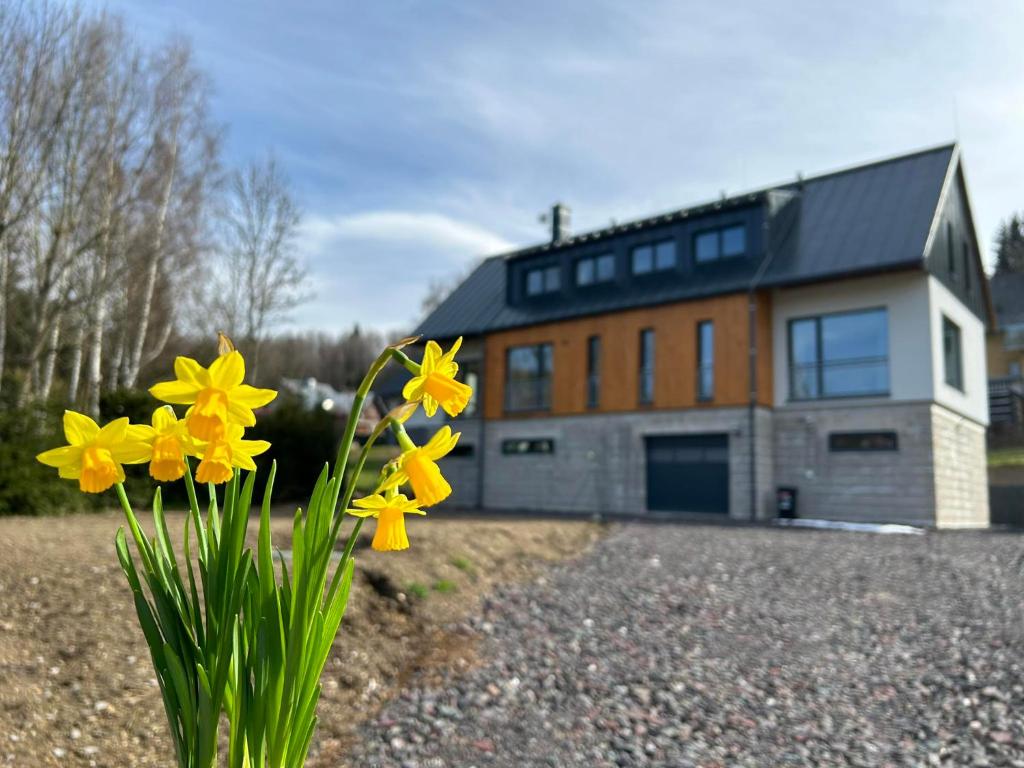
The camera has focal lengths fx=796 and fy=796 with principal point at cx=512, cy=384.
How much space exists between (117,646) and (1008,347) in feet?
163

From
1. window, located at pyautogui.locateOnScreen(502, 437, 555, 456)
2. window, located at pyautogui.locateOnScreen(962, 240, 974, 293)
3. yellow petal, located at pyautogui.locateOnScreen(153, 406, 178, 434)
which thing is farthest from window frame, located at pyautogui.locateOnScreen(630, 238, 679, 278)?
yellow petal, located at pyautogui.locateOnScreen(153, 406, 178, 434)

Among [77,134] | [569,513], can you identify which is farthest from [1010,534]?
[77,134]

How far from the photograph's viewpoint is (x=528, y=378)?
19.7 metres

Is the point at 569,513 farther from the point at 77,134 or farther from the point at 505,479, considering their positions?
the point at 77,134

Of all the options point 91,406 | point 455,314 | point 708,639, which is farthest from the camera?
point 455,314

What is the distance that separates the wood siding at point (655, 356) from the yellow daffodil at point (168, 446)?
49.1 ft

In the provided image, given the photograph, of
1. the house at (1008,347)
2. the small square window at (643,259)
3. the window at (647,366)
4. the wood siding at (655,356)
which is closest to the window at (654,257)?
the small square window at (643,259)

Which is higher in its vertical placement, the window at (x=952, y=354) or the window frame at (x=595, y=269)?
the window frame at (x=595, y=269)

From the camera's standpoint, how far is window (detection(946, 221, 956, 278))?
55.1ft

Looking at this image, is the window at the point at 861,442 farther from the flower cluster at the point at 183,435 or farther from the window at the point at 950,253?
the flower cluster at the point at 183,435

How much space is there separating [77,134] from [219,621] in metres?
13.3

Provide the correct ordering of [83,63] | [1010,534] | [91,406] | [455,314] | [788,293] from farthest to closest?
[455,314] < [788,293] < [91,406] < [1010,534] < [83,63]

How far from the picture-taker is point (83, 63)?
11570 mm

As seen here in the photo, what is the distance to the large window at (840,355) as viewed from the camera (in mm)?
15219
